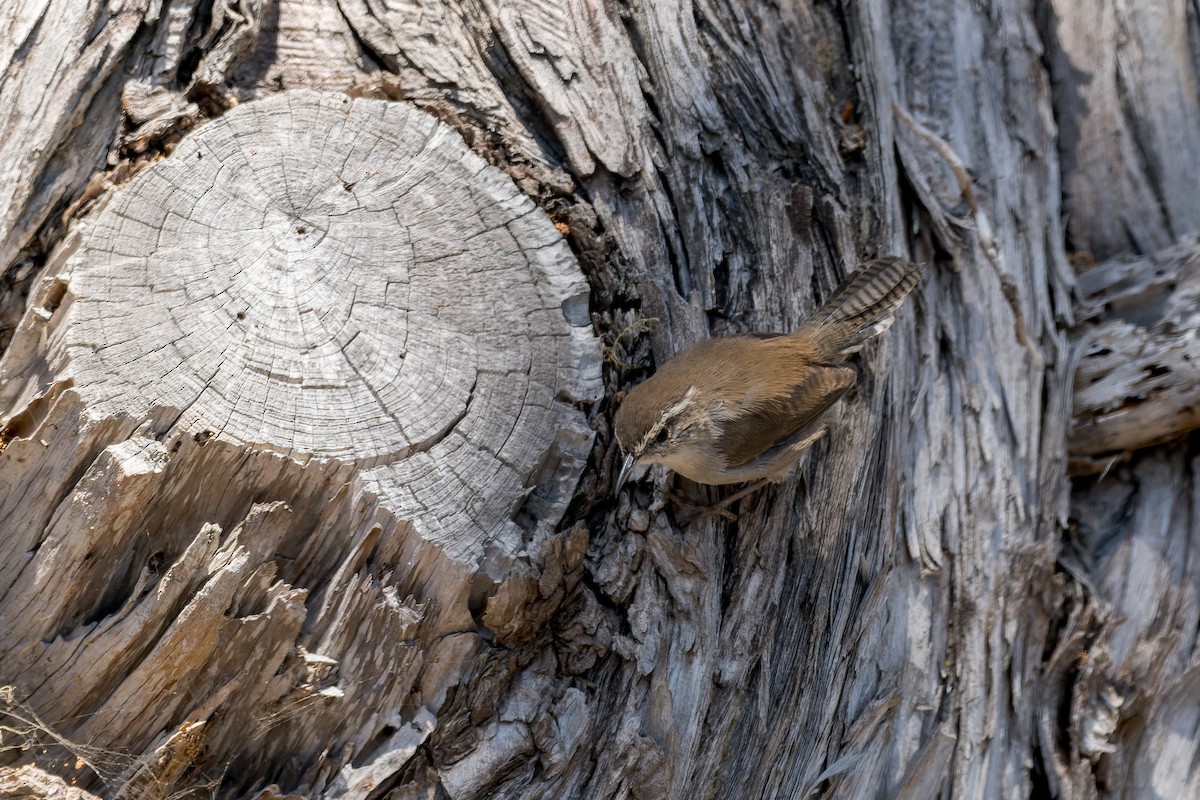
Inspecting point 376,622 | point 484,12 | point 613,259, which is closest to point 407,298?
point 613,259

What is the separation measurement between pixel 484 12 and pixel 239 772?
2707mm

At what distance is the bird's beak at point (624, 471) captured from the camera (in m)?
3.09

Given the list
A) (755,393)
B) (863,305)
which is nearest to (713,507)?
(755,393)

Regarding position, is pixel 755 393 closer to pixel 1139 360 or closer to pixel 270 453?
pixel 270 453

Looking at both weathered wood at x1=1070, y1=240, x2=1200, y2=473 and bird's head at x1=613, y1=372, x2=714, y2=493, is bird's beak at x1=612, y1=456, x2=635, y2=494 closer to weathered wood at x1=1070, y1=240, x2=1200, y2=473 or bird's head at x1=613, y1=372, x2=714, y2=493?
bird's head at x1=613, y1=372, x2=714, y2=493

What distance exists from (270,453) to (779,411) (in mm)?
1830

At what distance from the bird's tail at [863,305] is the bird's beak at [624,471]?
42.0 inches

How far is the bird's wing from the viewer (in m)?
3.49

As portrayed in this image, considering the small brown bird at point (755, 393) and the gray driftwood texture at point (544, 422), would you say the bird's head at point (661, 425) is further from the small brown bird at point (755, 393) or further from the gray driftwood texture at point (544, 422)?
the gray driftwood texture at point (544, 422)

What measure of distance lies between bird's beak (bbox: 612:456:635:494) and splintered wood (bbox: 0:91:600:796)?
0.14 metres

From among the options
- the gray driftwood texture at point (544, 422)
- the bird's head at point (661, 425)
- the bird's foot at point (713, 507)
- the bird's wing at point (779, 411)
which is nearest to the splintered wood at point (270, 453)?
the gray driftwood texture at point (544, 422)

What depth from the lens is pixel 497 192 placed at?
321 cm

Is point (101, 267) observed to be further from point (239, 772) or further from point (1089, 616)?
point (1089, 616)

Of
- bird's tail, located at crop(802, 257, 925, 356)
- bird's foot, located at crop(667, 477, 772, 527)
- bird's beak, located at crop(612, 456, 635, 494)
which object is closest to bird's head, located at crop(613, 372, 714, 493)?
bird's beak, located at crop(612, 456, 635, 494)
